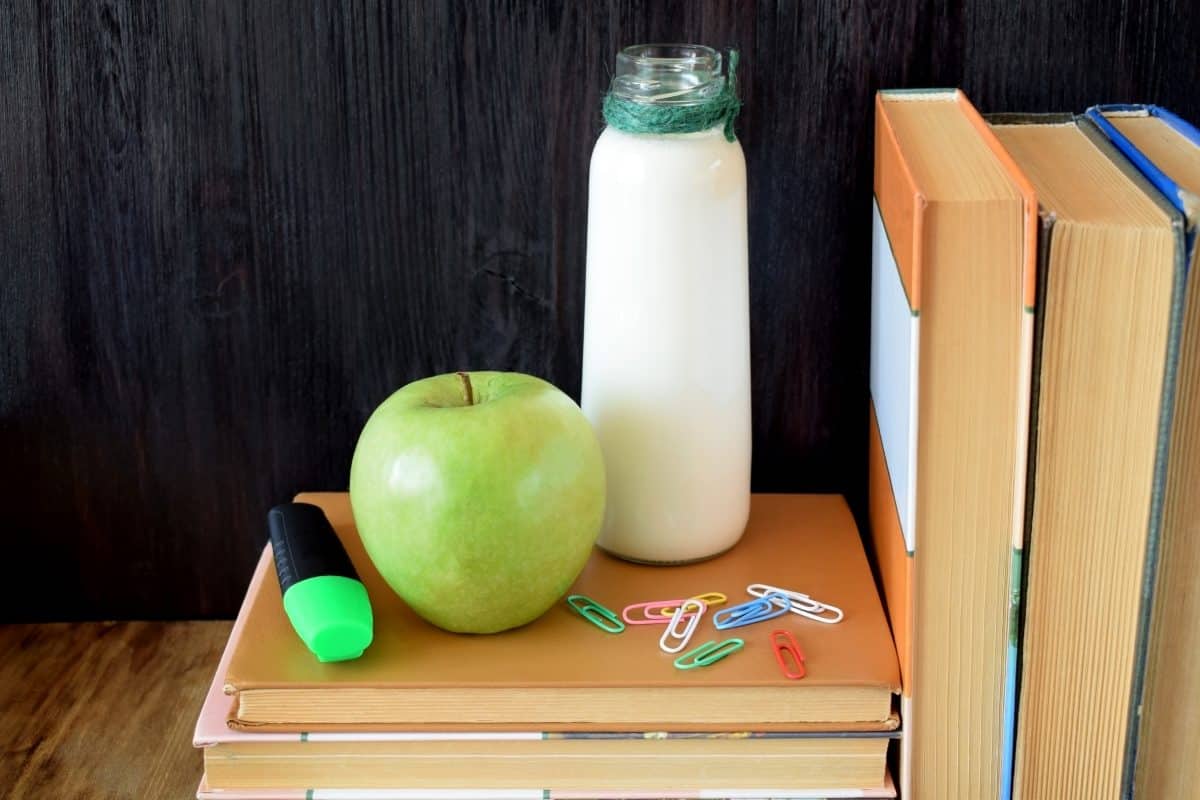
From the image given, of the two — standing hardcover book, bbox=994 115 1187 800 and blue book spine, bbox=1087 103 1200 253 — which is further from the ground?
blue book spine, bbox=1087 103 1200 253

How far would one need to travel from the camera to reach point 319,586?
73 cm

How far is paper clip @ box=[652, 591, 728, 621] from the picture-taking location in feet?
2.48

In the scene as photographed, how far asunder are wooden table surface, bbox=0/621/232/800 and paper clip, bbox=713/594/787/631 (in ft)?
1.01

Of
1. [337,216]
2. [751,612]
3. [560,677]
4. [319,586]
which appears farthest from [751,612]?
[337,216]

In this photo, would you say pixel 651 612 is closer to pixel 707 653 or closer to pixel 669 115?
pixel 707 653

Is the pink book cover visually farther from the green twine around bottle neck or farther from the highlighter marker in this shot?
the green twine around bottle neck

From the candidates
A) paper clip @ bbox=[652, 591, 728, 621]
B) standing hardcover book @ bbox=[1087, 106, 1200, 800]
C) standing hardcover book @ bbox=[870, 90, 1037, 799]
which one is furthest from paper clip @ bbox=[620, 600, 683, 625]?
standing hardcover book @ bbox=[1087, 106, 1200, 800]

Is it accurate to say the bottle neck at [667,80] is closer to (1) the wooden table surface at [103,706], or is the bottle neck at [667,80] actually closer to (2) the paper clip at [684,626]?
(2) the paper clip at [684,626]

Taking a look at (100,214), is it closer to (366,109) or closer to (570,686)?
(366,109)

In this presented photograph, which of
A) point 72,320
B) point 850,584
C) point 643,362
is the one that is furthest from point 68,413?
point 850,584

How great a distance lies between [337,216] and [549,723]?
1.16 feet

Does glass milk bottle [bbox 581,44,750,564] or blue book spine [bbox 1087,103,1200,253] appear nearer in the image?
blue book spine [bbox 1087,103,1200,253]

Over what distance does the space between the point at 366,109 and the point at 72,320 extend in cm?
23

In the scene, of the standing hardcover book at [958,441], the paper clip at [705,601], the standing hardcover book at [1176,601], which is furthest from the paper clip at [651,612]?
the standing hardcover book at [1176,601]
